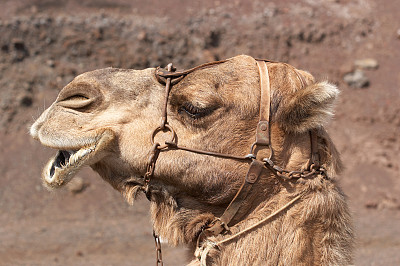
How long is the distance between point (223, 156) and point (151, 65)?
36.8 feet

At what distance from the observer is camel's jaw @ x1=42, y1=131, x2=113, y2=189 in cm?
280

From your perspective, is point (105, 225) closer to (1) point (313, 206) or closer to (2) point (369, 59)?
(1) point (313, 206)

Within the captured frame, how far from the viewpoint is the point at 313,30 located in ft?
52.5

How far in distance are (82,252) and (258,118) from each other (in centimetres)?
716

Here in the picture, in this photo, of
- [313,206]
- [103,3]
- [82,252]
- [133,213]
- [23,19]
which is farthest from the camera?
[103,3]

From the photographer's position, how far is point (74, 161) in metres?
2.80

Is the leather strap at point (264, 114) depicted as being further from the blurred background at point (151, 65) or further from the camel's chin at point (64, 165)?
the blurred background at point (151, 65)

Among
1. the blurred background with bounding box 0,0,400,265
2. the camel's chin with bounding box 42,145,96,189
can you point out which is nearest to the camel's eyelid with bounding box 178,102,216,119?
the camel's chin with bounding box 42,145,96,189

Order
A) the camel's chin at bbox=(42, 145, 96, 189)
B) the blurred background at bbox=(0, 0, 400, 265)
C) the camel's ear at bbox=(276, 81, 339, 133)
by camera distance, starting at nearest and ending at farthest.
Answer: the camel's ear at bbox=(276, 81, 339, 133) < the camel's chin at bbox=(42, 145, 96, 189) < the blurred background at bbox=(0, 0, 400, 265)

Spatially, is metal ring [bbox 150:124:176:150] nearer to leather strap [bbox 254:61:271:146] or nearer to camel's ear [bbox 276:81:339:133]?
leather strap [bbox 254:61:271:146]

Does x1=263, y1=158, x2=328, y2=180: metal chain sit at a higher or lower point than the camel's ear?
lower

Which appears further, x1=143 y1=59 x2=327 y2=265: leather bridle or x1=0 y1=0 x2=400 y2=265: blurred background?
x1=0 y1=0 x2=400 y2=265: blurred background

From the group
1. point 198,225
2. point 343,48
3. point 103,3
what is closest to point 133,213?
point 103,3

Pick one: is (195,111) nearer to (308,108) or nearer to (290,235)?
(308,108)
